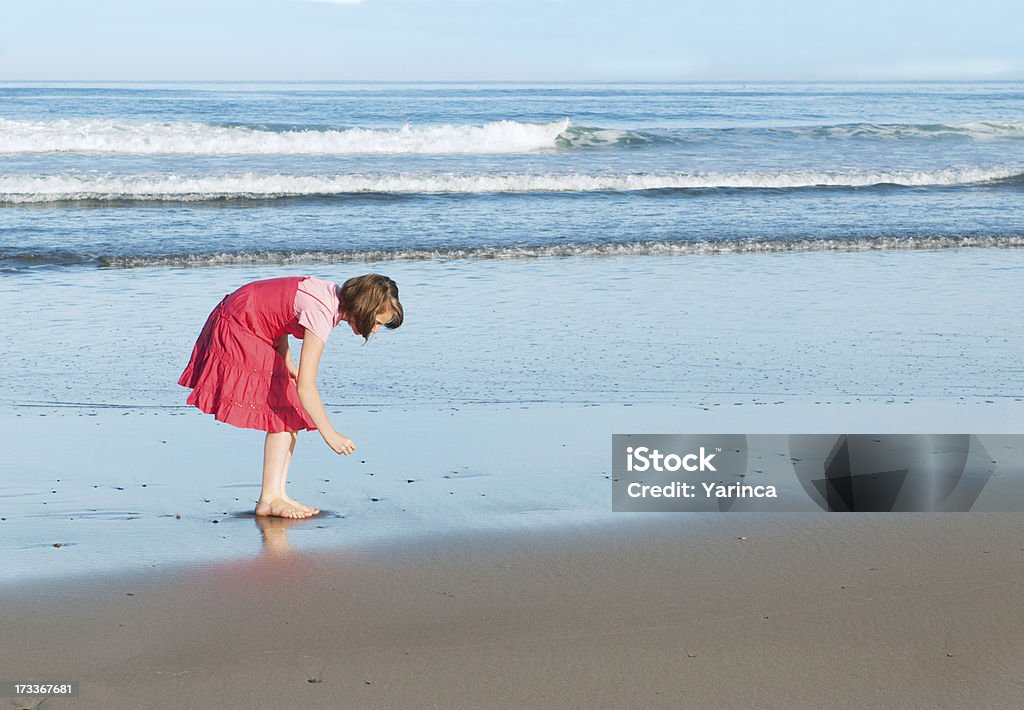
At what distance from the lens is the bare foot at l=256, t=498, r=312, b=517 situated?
4.34 metres

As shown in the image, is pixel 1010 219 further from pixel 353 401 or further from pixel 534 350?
pixel 353 401

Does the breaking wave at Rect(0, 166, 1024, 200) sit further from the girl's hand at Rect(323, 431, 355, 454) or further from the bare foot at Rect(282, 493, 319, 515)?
the girl's hand at Rect(323, 431, 355, 454)

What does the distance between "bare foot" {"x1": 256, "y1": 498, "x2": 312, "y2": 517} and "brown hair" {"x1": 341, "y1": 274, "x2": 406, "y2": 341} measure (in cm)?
71

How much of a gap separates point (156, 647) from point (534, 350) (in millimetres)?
4257

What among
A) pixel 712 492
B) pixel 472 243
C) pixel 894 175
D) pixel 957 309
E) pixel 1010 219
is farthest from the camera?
pixel 894 175

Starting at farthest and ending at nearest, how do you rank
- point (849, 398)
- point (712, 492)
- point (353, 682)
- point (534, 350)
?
point (534, 350)
point (849, 398)
point (712, 492)
point (353, 682)

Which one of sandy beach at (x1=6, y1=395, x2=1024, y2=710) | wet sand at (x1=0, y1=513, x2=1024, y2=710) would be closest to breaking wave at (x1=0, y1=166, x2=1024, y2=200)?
sandy beach at (x1=6, y1=395, x2=1024, y2=710)

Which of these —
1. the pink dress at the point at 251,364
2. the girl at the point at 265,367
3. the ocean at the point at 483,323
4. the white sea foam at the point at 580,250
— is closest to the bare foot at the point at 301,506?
the girl at the point at 265,367

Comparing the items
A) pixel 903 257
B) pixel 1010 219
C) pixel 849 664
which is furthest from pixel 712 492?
pixel 1010 219

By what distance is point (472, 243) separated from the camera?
40.8 ft

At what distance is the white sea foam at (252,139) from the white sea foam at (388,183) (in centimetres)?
591

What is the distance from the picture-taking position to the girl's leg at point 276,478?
14.3 ft

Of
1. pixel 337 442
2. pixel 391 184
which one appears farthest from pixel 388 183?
pixel 337 442

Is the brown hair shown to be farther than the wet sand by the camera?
Yes
